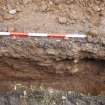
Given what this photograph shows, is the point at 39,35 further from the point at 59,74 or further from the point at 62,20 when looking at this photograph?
the point at 59,74

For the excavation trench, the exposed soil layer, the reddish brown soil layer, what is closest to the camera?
the excavation trench

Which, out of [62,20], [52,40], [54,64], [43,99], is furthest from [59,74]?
[62,20]

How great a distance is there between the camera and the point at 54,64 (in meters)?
3.81

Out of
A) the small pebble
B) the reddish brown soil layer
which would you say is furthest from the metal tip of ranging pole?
the reddish brown soil layer

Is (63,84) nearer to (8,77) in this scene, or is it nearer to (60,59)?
(60,59)

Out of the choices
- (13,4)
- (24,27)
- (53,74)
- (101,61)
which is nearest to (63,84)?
(53,74)

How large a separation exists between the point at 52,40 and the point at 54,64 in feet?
1.02

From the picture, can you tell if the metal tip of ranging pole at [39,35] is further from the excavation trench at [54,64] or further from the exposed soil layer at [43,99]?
the exposed soil layer at [43,99]

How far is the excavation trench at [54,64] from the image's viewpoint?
3674mm

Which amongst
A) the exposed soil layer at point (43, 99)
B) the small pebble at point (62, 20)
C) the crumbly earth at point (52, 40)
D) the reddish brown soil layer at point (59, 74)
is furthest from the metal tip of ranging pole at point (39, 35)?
the exposed soil layer at point (43, 99)

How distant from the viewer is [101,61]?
12.8 feet

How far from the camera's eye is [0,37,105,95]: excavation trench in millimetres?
3674

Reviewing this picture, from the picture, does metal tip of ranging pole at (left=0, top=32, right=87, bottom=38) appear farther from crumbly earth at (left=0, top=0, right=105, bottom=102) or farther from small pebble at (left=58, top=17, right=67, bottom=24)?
small pebble at (left=58, top=17, right=67, bottom=24)

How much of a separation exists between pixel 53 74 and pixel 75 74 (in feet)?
0.88
